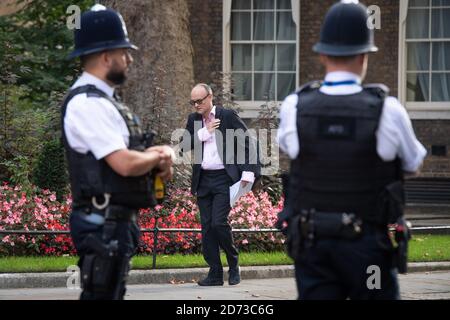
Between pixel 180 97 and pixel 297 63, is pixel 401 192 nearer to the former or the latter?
pixel 180 97

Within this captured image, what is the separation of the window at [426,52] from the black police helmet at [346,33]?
54.9 ft

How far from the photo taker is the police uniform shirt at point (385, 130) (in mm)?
5430

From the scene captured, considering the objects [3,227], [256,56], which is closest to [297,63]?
[256,56]

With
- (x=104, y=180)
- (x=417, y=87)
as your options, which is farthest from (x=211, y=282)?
(x=417, y=87)

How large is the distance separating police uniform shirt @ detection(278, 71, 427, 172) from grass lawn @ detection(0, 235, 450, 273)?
705 centimetres

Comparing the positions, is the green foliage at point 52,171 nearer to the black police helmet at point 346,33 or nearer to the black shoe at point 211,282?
the black shoe at point 211,282

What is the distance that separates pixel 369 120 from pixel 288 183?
0.58 m

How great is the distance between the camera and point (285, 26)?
2252 cm

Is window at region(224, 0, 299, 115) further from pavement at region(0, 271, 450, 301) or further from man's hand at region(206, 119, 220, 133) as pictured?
man's hand at region(206, 119, 220, 133)

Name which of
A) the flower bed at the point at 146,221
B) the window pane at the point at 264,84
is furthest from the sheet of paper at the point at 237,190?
the window pane at the point at 264,84

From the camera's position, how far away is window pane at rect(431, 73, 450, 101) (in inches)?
874

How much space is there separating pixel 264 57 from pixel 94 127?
16.8 meters

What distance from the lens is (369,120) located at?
543 cm
